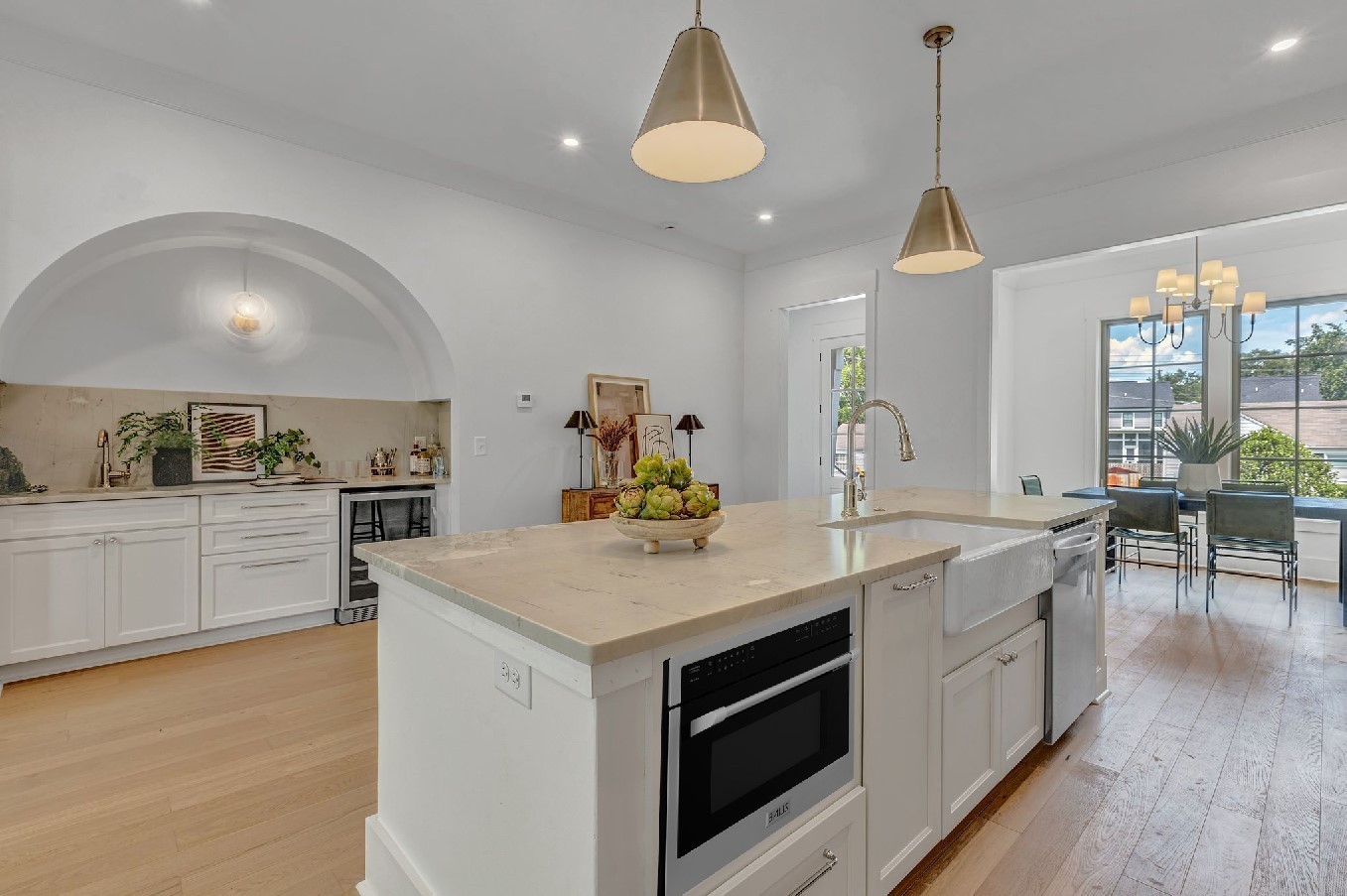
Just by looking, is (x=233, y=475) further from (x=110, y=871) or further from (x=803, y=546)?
(x=803, y=546)

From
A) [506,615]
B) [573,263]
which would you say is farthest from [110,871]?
[573,263]

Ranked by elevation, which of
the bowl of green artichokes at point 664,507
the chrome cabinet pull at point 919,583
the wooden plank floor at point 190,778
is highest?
the bowl of green artichokes at point 664,507

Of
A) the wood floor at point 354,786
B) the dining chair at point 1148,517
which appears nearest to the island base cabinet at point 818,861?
the wood floor at point 354,786

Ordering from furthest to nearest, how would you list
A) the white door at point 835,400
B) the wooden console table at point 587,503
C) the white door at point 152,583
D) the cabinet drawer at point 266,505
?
1. the white door at point 835,400
2. the wooden console table at point 587,503
3. the cabinet drawer at point 266,505
4. the white door at point 152,583

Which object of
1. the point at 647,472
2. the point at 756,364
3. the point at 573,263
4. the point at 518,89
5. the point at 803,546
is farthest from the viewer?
the point at 756,364

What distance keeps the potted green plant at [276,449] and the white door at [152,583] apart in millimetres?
657

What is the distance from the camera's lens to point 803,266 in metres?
5.72

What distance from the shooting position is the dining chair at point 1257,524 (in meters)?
4.23

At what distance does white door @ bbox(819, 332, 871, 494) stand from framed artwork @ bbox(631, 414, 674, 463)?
212cm

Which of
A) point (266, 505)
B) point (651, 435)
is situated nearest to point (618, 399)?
point (651, 435)

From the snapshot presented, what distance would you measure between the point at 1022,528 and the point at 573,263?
369 cm

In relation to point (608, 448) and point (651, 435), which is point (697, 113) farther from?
point (651, 435)

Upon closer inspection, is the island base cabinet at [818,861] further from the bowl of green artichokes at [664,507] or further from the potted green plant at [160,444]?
the potted green plant at [160,444]

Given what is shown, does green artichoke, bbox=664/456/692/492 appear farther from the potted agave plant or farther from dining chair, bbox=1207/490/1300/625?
the potted agave plant
